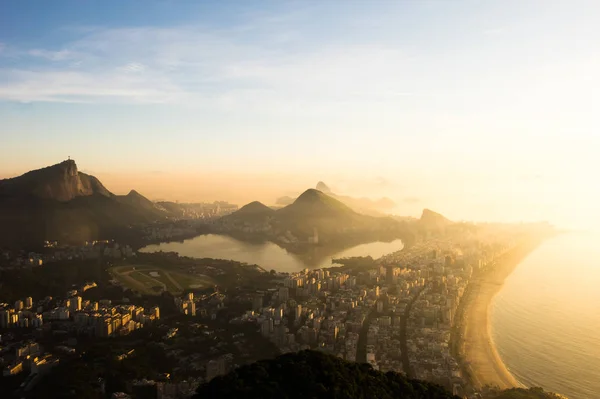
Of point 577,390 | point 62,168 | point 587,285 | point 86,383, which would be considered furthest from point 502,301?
point 62,168

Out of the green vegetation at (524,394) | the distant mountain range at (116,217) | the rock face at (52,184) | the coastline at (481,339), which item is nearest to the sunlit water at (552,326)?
the coastline at (481,339)

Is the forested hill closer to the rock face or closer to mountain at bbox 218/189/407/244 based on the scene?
mountain at bbox 218/189/407/244

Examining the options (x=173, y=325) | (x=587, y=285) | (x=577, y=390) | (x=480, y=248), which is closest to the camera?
(x=577, y=390)

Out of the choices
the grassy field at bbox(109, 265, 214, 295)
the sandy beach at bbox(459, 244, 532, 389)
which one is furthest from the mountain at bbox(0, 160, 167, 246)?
the sandy beach at bbox(459, 244, 532, 389)

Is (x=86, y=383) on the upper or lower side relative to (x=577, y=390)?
upper

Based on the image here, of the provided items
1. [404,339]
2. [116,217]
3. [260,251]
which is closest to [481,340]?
[404,339]

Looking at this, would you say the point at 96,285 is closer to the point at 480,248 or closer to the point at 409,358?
the point at 409,358
